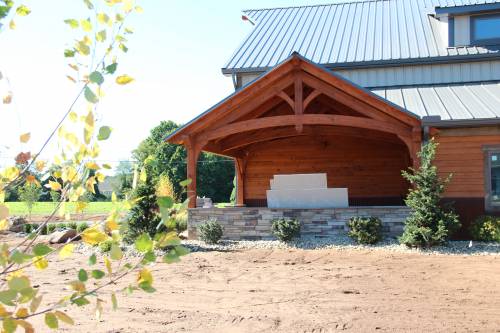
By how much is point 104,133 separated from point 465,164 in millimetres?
11405

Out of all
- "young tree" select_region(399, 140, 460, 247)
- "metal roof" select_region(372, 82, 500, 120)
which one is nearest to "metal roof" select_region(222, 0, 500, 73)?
"metal roof" select_region(372, 82, 500, 120)

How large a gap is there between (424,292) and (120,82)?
5.92 m

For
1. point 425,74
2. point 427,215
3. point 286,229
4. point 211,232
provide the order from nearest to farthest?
point 427,215 → point 286,229 → point 211,232 → point 425,74

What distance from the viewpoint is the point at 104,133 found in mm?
1751

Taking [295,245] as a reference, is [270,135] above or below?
above

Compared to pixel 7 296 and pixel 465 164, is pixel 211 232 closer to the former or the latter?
pixel 465 164

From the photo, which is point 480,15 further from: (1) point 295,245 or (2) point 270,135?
(1) point 295,245

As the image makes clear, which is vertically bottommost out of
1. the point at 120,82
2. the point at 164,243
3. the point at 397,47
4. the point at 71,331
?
the point at 71,331

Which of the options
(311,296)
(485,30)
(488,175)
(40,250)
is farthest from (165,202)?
(485,30)

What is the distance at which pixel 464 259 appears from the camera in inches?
360

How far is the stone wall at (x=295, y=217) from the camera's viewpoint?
37.1 ft

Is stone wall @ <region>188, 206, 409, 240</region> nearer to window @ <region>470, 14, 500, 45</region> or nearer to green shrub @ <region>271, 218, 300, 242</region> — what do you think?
green shrub @ <region>271, 218, 300, 242</region>

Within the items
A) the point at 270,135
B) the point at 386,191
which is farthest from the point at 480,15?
the point at 270,135

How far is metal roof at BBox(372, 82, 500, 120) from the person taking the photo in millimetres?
11461
